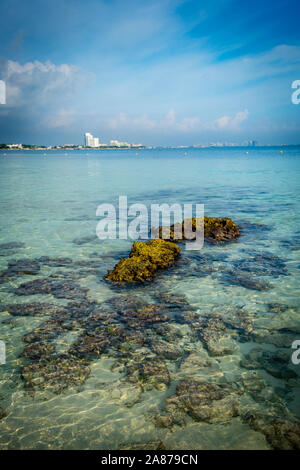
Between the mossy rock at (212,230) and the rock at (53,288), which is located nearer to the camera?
the rock at (53,288)

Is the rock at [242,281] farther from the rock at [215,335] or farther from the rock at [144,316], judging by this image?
the rock at [144,316]

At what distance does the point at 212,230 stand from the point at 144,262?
203 inches

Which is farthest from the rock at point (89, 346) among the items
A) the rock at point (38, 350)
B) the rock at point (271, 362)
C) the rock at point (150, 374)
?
the rock at point (271, 362)

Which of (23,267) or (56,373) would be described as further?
(23,267)

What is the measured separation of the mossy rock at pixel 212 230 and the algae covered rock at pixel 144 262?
2.34m

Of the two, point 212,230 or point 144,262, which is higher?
point 212,230

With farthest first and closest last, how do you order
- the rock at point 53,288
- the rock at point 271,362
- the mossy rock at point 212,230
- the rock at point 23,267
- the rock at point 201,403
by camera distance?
the mossy rock at point 212,230 < the rock at point 23,267 < the rock at point 53,288 < the rock at point 271,362 < the rock at point 201,403

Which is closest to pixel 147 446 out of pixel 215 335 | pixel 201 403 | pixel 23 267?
pixel 201 403

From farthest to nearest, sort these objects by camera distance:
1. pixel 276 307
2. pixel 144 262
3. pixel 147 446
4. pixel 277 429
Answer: pixel 144 262, pixel 276 307, pixel 277 429, pixel 147 446

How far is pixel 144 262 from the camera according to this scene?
932 centimetres

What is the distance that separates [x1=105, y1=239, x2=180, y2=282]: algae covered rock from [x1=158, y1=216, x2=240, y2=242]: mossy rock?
92.0 inches

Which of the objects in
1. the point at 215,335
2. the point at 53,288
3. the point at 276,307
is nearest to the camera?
the point at 215,335

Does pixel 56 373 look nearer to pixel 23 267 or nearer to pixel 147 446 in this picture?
pixel 147 446

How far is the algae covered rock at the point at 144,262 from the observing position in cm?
888
